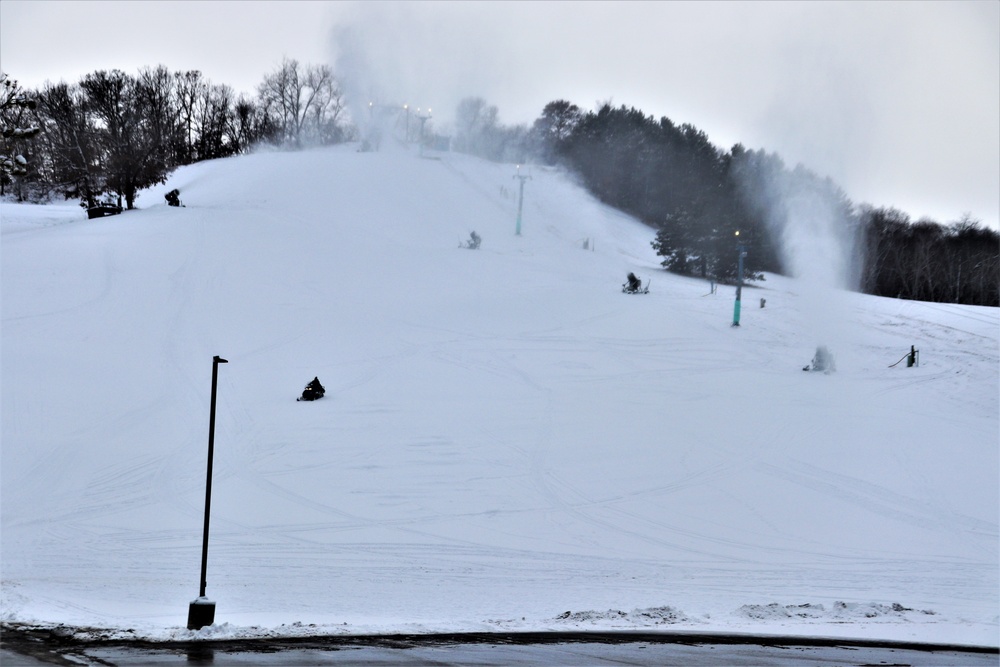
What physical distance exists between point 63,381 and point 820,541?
60.8ft

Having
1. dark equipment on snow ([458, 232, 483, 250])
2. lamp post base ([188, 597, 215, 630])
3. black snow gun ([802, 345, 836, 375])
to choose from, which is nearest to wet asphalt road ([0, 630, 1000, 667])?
lamp post base ([188, 597, 215, 630])

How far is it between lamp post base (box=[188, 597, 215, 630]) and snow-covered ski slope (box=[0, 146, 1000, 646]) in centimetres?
30

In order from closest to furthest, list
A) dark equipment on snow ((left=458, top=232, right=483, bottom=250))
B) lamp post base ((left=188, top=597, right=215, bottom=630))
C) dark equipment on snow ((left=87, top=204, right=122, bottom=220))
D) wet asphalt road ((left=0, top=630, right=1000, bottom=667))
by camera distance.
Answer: wet asphalt road ((left=0, top=630, right=1000, bottom=667)), lamp post base ((left=188, top=597, right=215, bottom=630)), dark equipment on snow ((left=458, top=232, right=483, bottom=250)), dark equipment on snow ((left=87, top=204, right=122, bottom=220))

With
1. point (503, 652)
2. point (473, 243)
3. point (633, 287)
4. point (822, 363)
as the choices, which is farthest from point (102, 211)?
point (503, 652)

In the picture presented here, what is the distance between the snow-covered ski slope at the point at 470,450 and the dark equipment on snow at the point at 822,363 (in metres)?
0.64

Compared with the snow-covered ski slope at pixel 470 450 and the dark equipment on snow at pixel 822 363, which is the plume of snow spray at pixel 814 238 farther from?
the dark equipment on snow at pixel 822 363

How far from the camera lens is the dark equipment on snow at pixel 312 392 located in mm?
21406

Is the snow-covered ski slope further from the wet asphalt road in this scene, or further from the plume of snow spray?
the plume of snow spray

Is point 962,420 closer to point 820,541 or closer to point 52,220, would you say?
point 820,541

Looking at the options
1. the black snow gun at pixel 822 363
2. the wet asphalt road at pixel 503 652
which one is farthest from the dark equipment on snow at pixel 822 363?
the wet asphalt road at pixel 503 652

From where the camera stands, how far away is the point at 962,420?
22.8 m

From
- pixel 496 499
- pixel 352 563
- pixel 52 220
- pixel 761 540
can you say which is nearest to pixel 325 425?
pixel 496 499

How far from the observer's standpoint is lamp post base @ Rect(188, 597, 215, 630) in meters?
10.0

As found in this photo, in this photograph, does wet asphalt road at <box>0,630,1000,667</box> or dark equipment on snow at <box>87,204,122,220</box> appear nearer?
wet asphalt road at <box>0,630,1000,667</box>
